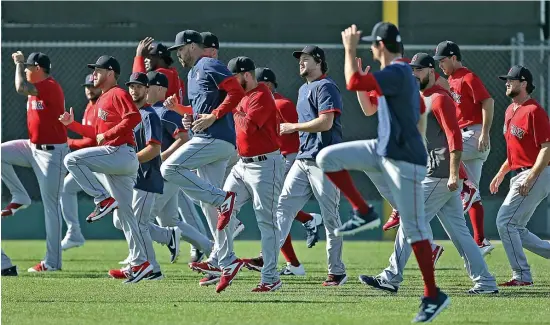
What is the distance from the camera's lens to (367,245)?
61.0 feet

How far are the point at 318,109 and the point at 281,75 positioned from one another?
8.33 meters

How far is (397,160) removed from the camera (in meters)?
8.83

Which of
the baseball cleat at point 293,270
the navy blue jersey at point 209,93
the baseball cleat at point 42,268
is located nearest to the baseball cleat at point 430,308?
the navy blue jersey at point 209,93

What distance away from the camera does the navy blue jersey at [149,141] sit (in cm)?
1193

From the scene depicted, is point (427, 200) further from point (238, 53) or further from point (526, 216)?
point (238, 53)

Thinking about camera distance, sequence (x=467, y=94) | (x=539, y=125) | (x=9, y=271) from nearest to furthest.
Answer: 1. (x=539, y=125)
2. (x=9, y=271)
3. (x=467, y=94)

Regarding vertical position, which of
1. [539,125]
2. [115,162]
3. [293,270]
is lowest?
[293,270]

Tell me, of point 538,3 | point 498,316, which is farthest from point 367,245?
point 498,316

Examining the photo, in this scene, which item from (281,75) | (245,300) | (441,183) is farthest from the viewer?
(281,75)

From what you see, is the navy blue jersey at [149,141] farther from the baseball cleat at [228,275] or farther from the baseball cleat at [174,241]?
the baseball cleat at [228,275]

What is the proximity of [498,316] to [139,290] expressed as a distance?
3617 mm

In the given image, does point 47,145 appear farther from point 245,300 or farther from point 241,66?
point 245,300

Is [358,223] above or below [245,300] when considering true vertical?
above

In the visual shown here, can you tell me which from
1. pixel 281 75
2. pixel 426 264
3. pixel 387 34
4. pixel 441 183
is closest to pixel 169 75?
pixel 441 183
